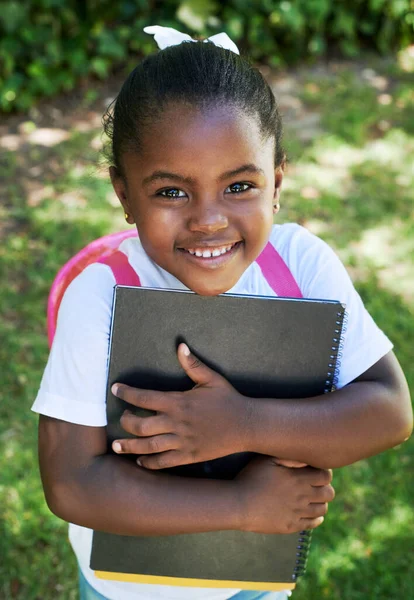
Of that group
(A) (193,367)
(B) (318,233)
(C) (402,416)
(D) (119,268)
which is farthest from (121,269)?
(B) (318,233)

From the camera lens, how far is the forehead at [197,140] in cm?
129

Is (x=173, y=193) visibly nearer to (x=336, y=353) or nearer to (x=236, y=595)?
(x=336, y=353)

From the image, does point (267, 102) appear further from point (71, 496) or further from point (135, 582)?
point (135, 582)

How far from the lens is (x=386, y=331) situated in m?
3.53

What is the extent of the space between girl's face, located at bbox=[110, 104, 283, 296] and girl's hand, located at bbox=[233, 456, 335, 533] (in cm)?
36

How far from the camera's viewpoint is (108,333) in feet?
4.51

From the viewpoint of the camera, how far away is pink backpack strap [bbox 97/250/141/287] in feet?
4.79

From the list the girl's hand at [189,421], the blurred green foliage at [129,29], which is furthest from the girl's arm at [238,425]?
the blurred green foliage at [129,29]

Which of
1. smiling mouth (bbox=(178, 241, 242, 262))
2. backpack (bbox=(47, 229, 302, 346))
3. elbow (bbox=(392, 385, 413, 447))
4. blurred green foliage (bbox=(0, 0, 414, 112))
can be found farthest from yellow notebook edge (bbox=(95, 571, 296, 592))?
blurred green foliage (bbox=(0, 0, 414, 112))

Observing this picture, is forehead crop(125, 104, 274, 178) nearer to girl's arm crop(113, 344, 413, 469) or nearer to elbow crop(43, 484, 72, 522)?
girl's arm crop(113, 344, 413, 469)

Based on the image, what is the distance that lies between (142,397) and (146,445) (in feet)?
0.31

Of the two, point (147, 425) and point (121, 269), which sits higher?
point (121, 269)

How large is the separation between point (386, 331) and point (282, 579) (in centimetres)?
214

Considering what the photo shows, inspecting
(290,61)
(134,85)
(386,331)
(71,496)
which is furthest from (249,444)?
(290,61)
